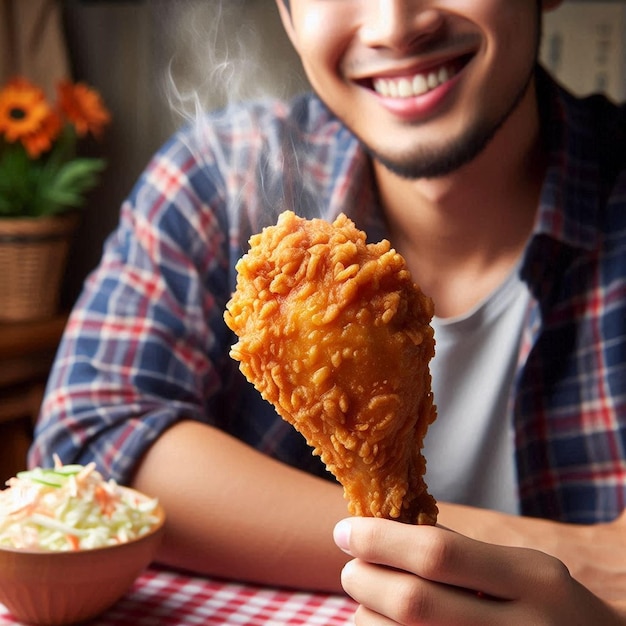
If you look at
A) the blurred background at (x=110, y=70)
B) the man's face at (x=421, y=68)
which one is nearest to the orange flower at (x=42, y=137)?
the blurred background at (x=110, y=70)

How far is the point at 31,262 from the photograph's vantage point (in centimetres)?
352

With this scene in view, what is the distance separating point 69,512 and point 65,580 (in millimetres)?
124

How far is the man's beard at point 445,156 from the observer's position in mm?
1787

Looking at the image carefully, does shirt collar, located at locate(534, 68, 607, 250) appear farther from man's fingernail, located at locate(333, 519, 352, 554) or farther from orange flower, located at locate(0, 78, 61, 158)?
orange flower, located at locate(0, 78, 61, 158)

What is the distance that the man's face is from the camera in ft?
5.43

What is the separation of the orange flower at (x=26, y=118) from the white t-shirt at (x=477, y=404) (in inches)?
88.3

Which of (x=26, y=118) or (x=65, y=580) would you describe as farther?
(x=26, y=118)

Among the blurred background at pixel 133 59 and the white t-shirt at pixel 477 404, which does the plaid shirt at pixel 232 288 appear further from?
the blurred background at pixel 133 59

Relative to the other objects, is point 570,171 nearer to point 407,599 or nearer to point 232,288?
point 232,288

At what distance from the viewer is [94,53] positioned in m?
4.16

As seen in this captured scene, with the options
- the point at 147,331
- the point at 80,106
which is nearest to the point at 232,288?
the point at 147,331

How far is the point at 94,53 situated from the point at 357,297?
3584mm

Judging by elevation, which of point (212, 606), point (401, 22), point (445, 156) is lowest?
point (212, 606)

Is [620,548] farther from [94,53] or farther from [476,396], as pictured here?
[94,53]
